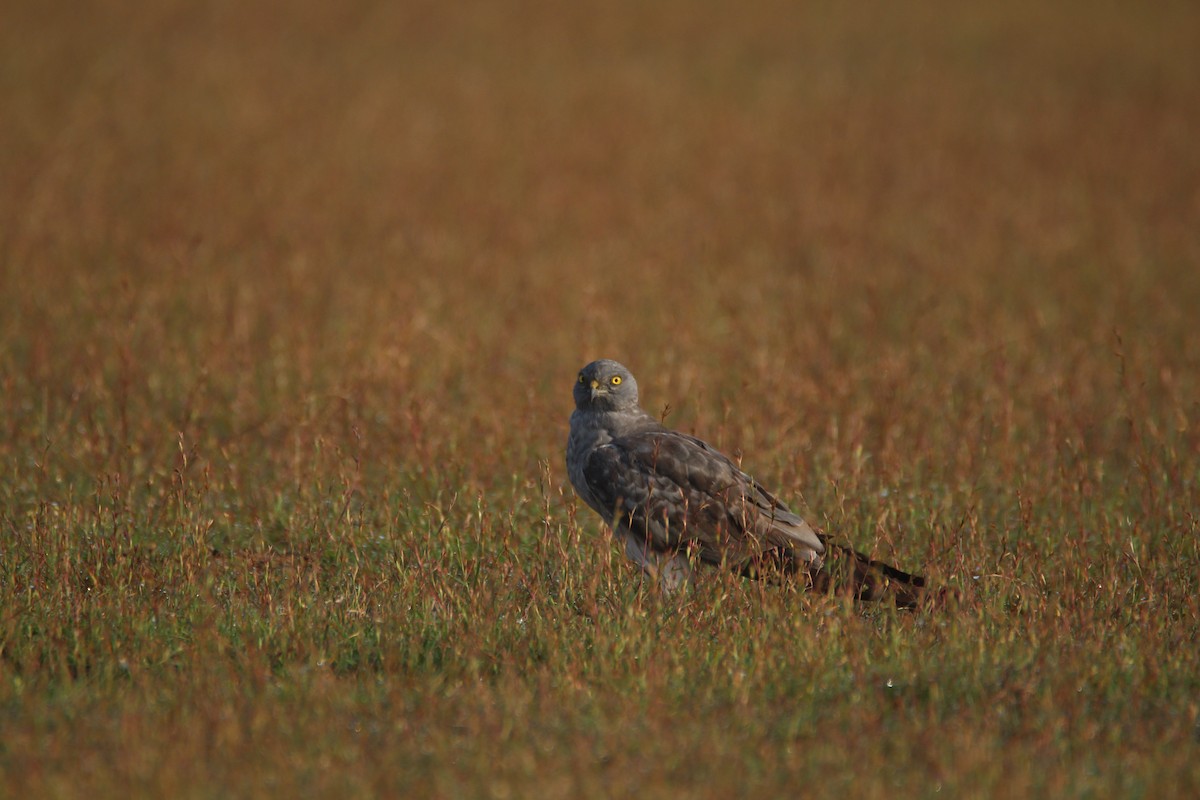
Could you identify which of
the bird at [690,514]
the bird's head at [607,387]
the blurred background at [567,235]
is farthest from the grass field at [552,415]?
the bird's head at [607,387]

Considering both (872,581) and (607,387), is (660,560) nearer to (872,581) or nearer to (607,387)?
(872,581)

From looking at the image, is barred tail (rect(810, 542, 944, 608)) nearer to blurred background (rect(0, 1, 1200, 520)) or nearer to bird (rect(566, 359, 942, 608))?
bird (rect(566, 359, 942, 608))

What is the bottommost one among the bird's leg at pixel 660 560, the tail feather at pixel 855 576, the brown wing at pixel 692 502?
the bird's leg at pixel 660 560

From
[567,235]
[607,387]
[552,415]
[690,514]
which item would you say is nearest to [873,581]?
[690,514]

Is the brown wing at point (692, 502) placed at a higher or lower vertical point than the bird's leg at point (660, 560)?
higher

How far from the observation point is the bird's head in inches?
263

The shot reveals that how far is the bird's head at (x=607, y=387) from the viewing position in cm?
668

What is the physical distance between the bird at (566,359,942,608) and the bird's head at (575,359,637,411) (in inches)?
1.7

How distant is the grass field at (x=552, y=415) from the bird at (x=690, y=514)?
0.68 ft

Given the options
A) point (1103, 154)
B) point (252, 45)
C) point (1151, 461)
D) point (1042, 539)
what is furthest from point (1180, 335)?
point (252, 45)

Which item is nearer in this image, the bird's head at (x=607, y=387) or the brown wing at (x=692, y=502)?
the brown wing at (x=692, y=502)

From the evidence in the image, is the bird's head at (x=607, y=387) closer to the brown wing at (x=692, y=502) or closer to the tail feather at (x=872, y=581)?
the brown wing at (x=692, y=502)

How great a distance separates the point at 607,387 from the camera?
22.0 ft

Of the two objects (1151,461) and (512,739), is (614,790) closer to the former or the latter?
(512,739)
